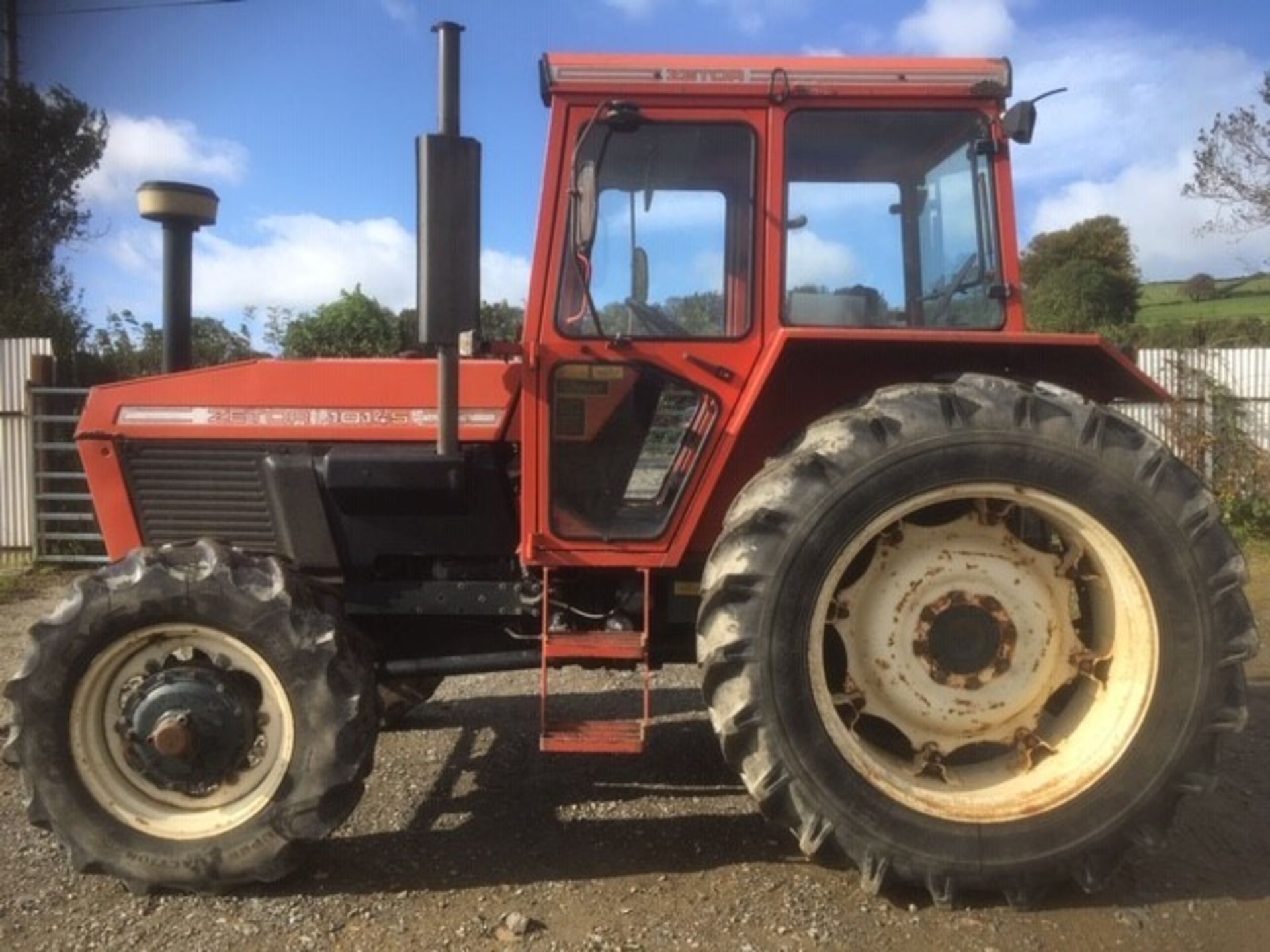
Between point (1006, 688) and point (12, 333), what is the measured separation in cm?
1293

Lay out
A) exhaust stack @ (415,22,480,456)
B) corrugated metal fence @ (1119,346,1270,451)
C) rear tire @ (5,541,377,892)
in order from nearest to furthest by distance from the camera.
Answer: exhaust stack @ (415,22,480,456) → rear tire @ (5,541,377,892) → corrugated metal fence @ (1119,346,1270,451)

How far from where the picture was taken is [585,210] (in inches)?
129

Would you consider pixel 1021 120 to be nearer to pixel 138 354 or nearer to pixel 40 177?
pixel 138 354

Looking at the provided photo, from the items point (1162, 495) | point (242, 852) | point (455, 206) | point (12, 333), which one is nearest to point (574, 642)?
point (242, 852)

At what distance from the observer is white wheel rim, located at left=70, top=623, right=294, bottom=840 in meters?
3.20

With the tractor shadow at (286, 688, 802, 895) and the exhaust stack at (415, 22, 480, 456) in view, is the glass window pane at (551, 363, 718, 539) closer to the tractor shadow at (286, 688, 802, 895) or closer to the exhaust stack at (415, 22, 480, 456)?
the exhaust stack at (415, 22, 480, 456)

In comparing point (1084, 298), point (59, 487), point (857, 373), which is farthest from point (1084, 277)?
point (857, 373)

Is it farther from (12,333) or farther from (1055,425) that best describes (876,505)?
(12,333)

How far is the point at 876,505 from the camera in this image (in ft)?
9.91

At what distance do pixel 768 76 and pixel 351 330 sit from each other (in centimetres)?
626

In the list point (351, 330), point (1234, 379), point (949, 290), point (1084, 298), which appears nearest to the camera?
point (949, 290)

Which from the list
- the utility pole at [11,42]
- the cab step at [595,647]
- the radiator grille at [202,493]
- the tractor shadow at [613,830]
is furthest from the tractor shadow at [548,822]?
the utility pole at [11,42]

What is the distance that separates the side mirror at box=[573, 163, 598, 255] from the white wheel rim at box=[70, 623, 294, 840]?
1575 millimetres

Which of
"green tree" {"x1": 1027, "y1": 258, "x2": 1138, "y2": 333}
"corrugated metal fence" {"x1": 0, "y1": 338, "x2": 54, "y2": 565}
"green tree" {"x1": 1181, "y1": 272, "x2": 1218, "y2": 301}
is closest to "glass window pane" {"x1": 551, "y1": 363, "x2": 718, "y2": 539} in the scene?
"corrugated metal fence" {"x1": 0, "y1": 338, "x2": 54, "y2": 565}
